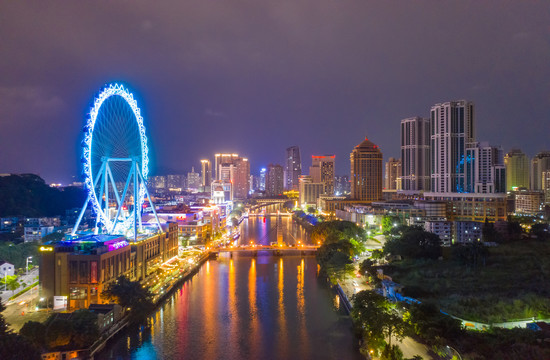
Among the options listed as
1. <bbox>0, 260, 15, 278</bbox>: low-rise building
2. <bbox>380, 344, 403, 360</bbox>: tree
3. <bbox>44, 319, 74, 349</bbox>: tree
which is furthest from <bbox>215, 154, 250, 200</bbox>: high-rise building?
<bbox>380, 344, 403, 360</bbox>: tree

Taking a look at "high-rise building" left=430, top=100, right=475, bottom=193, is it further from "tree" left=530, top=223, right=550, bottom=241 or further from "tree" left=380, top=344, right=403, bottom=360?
"tree" left=380, top=344, right=403, bottom=360

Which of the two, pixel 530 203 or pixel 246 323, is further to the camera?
pixel 530 203

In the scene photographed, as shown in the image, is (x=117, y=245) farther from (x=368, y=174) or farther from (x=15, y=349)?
(x=368, y=174)

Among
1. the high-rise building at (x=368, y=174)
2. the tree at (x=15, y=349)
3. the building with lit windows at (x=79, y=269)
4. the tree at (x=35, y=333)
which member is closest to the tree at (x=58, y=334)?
the tree at (x=35, y=333)

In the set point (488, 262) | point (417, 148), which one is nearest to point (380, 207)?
point (417, 148)

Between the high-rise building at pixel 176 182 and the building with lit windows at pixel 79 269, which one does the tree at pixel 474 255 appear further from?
the high-rise building at pixel 176 182

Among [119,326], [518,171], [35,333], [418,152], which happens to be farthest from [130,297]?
[518,171]

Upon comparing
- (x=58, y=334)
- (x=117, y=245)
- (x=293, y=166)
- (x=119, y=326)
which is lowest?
(x=119, y=326)
